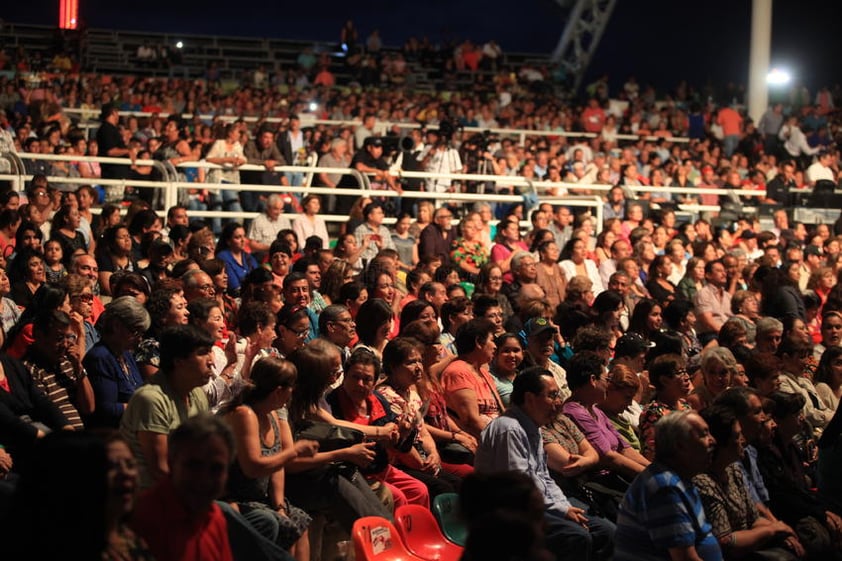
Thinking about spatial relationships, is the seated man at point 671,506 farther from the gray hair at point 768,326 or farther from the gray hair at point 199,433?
the gray hair at point 768,326

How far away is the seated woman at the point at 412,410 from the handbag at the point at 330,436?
537 mm

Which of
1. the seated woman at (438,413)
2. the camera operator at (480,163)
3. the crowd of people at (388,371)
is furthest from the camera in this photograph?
the camera operator at (480,163)

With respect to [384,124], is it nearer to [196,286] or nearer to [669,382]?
[196,286]

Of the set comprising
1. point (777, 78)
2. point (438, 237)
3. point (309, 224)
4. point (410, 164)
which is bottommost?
point (438, 237)

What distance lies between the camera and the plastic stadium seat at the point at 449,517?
526 centimetres

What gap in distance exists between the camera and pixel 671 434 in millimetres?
4488

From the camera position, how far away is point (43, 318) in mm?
5113

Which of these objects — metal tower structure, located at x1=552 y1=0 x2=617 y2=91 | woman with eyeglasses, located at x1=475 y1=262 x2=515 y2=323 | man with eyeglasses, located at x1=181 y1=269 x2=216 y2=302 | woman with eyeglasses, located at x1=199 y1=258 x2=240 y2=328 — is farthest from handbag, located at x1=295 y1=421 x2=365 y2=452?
metal tower structure, located at x1=552 y1=0 x2=617 y2=91

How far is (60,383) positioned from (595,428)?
8.69 ft

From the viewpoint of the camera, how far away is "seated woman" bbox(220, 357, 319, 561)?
14.6 feet

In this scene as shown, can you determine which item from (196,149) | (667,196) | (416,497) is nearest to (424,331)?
(416,497)

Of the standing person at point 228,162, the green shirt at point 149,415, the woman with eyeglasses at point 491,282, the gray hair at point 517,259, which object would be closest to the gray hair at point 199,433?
the green shirt at point 149,415

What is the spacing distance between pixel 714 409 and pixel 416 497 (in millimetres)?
1481

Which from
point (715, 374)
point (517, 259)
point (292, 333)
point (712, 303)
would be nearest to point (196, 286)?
point (292, 333)
